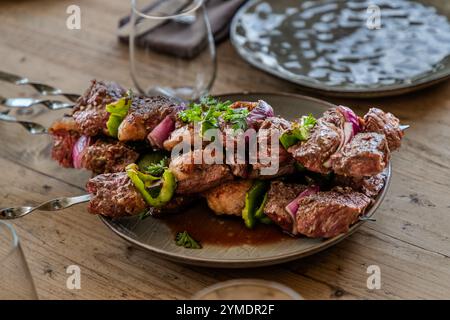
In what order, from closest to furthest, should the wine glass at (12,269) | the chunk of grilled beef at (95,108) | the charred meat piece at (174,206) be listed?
1. the wine glass at (12,269)
2. the charred meat piece at (174,206)
3. the chunk of grilled beef at (95,108)

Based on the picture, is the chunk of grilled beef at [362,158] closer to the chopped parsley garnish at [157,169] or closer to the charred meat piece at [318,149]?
the charred meat piece at [318,149]

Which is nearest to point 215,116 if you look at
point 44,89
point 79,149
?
point 79,149

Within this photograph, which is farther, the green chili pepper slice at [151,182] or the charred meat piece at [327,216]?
the green chili pepper slice at [151,182]

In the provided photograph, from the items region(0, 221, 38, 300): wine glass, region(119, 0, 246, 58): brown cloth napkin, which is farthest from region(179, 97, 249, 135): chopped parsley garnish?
region(119, 0, 246, 58): brown cloth napkin

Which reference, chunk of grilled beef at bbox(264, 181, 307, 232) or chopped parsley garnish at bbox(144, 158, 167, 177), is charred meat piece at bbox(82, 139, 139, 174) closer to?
chopped parsley garnish at bbox(144, 158, 167, 177)

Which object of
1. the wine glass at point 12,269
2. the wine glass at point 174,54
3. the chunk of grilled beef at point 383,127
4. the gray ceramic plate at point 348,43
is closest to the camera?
the wine glass at point 12,269

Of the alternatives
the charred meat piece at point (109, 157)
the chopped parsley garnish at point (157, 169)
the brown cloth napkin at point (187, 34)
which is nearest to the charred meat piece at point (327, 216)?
the chopped parsley garnish at point (157, 169)
